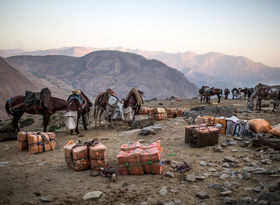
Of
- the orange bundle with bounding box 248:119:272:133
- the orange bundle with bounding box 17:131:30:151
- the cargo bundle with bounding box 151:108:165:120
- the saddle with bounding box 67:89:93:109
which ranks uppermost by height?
the saddle with bounding box 67:89:93:109

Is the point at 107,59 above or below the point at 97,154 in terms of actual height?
above

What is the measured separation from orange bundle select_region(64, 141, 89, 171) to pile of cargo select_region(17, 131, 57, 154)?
8.02ft

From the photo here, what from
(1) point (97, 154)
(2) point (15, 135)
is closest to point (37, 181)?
(1) point (97, 154)

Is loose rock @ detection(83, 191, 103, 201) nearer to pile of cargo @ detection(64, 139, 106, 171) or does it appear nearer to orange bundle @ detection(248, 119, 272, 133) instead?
pile of cargo @ detection(64, 139, 106, 171)

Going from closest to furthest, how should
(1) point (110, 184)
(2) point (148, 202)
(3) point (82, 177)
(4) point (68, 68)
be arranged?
(2) point (148, 202) < (1) point (110, 184) < (3) point (82, 177) < (4) point (68, 68)

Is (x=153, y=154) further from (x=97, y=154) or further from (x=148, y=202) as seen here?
(x=97, y=154)

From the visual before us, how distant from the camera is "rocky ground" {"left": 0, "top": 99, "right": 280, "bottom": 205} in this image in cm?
395

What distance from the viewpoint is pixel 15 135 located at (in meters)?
10.6

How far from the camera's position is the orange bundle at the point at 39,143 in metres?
7.31

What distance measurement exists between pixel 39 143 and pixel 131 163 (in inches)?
166

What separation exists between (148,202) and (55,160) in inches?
157

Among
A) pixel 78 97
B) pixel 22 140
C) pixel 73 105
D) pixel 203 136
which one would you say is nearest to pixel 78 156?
pixel 22 140

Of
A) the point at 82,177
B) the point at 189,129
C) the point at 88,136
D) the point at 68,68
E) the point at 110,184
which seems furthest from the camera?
the point at 68,68

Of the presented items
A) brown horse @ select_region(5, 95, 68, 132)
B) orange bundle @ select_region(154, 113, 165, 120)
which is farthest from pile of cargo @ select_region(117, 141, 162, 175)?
orange bundle @ select_region(154, 113, 165, 120)
